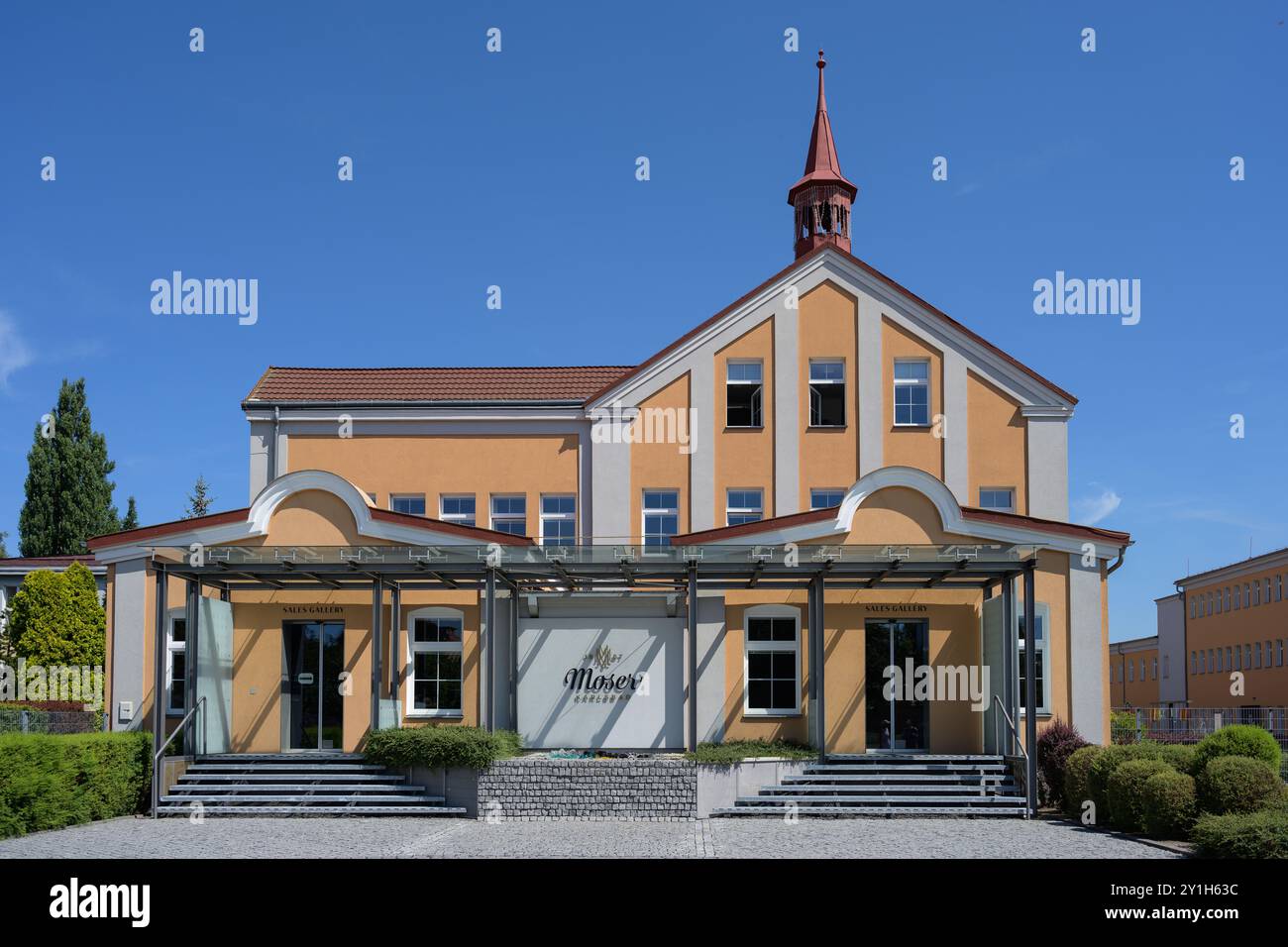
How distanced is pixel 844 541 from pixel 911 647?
218 cm

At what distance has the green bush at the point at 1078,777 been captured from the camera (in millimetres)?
18109

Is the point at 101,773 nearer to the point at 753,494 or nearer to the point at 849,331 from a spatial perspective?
the point at 753,494

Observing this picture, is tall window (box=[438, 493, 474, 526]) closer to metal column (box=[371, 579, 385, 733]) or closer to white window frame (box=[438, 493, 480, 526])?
white window frame (box=[438, 493, 480, 526])

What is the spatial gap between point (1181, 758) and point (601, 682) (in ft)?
30.4

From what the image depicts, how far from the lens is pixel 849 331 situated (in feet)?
89.3

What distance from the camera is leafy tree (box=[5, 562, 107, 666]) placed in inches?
1453

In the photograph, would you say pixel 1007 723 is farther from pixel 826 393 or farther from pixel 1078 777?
pixel 826 393

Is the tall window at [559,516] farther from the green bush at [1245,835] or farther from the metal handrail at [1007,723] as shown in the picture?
the green bush at [1245,835]

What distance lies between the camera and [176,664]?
927 inches

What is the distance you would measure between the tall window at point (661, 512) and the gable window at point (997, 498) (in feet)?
21.1

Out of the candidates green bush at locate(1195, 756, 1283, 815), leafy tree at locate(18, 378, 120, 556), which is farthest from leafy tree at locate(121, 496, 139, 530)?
green bush at locate(1195, 756, 1283, 815)

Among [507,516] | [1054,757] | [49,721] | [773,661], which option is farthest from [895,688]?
[49,721]

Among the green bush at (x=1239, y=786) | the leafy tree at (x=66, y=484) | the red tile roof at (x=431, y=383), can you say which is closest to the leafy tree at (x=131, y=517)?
the leafy tree at (x=66, y=484)

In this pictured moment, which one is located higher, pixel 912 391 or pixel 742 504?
pixel 912 391
